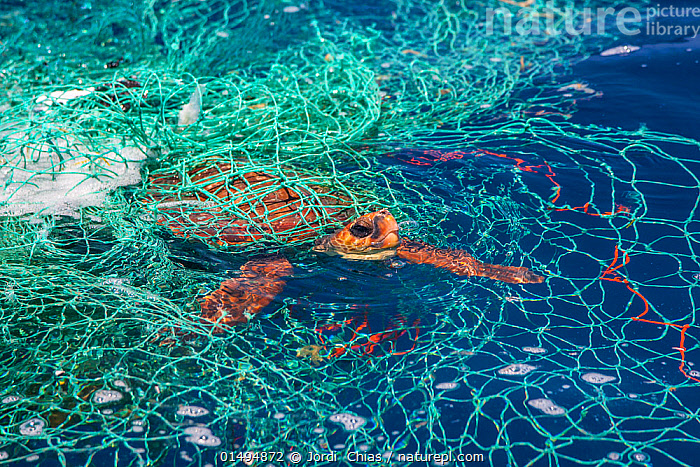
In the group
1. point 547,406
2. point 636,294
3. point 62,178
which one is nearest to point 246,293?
point 547,406

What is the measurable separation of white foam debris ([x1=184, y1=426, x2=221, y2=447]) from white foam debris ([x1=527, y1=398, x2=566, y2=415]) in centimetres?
118

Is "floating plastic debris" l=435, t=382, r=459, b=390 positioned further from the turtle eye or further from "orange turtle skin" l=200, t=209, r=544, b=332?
the turtle eye

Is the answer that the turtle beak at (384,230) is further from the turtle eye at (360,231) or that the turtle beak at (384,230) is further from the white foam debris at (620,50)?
the white foam debris at (620,50)

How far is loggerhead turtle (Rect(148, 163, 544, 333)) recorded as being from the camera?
2.67 metres

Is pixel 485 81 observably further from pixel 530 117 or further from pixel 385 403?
pixel 385 403

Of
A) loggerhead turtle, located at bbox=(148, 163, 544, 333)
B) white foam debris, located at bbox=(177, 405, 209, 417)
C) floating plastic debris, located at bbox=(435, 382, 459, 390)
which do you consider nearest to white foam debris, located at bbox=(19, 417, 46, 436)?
white foam debris, located at bbox=(177, 405, 209, 417)

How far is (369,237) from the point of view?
281 cm

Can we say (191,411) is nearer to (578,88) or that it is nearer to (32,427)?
(32,427)

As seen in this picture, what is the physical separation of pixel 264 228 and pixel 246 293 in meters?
0.54

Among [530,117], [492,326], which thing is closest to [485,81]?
[530,117]

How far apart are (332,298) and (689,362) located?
1.53 meters

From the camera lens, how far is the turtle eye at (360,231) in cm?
282

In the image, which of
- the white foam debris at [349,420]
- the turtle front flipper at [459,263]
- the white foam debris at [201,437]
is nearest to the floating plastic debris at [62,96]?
the turtle front flipper at [459,263]

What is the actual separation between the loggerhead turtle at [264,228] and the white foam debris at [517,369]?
574 mm
